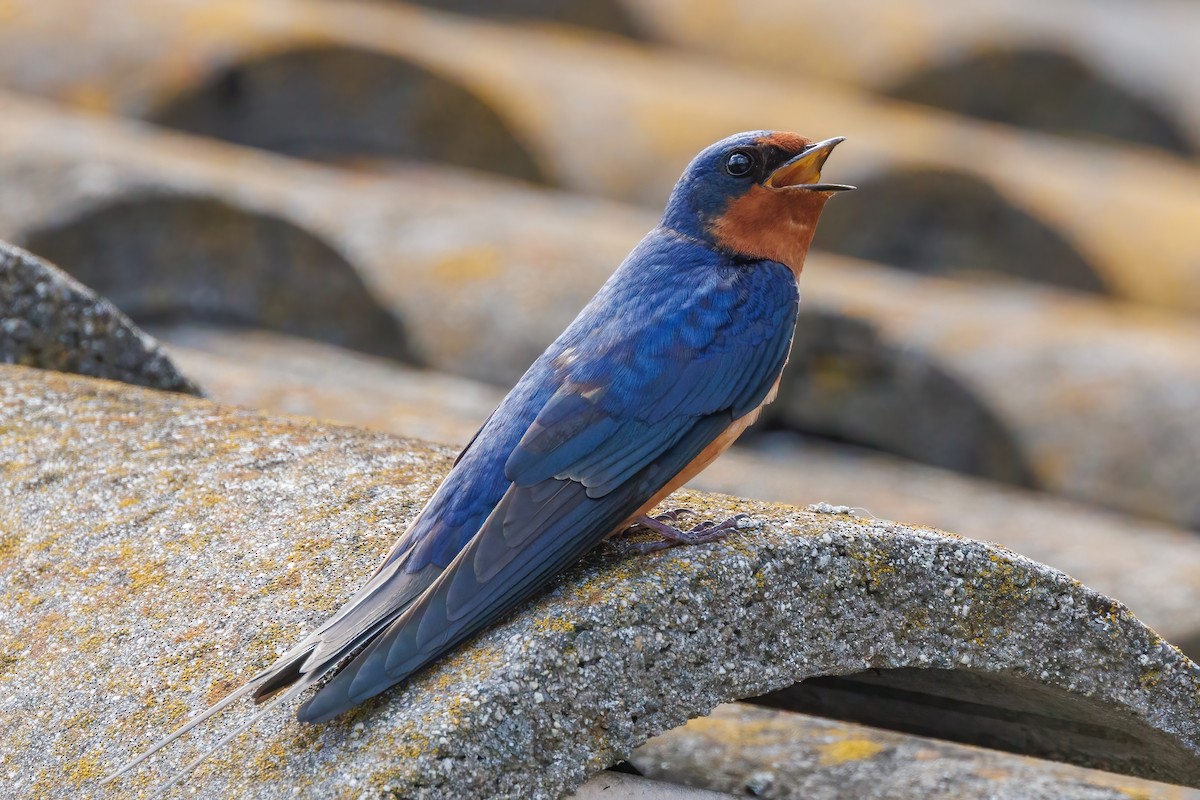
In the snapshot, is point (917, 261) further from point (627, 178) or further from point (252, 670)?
point (252, 670)

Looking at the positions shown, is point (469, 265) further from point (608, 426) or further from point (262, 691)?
point (262, 691)

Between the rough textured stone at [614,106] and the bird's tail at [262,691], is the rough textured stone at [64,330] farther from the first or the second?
the rough textured stone at [614,106]

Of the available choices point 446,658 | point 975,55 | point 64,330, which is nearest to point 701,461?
point 446,658

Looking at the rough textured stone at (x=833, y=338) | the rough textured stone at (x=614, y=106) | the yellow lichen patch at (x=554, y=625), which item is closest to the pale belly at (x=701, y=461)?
the yellow lichen patch at (x=554, y=625)

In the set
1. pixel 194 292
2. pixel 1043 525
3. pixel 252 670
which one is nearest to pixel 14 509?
pixel 252 670

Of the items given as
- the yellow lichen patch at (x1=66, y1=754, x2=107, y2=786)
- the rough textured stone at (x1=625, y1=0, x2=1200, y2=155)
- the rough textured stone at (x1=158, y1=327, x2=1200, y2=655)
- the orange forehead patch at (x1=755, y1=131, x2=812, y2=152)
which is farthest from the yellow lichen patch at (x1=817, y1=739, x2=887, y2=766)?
the rough textured stone at (x1=625, y1=0, x2=1200, y2=155)

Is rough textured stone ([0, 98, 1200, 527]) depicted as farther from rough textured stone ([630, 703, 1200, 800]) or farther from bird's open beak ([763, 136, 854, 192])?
bird's open beak ([763, 136, 854, 192])
